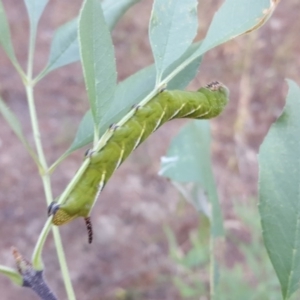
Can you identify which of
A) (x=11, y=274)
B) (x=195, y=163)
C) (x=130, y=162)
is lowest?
(x=130, y=162)

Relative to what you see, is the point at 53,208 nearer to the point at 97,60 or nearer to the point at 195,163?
the point at 97,60

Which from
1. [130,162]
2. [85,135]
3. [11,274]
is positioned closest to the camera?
[11,274]

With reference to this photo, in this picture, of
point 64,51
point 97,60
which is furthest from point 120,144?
point 64,51

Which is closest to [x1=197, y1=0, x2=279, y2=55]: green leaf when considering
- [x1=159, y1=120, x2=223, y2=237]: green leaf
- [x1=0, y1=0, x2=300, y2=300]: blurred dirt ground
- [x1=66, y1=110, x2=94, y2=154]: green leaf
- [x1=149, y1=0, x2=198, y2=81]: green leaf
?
[x1=149, y1=0, x2=198, y2=81]: green leaf

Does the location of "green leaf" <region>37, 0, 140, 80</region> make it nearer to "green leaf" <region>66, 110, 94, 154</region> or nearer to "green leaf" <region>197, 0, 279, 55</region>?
"green leaf" <region>66, 110, 94, 154</region>

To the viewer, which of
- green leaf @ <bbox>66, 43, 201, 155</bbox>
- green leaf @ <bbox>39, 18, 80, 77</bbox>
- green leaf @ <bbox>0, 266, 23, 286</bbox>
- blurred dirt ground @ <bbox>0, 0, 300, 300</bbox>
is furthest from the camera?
blurred dirt ground @ <bbox>0, 0, 300, 300</bbox>

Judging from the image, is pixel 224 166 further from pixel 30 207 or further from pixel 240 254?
pixel 30 207

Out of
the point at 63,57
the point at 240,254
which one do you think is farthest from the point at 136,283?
the point at 63,57
